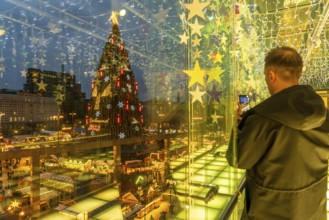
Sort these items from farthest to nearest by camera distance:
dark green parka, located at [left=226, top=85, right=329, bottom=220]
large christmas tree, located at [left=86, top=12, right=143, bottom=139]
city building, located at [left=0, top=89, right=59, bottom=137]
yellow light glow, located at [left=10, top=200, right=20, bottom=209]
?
large christmas tree, located at [left=86, top=12, right=143, bottom=139], yellow light glow, located at [left=10, top=200, right=20, bottom=209], city building, located at [left=0, top=89, right=59, bottom=137], dark green parka, located at [left=226, top=85, right=329, bottom=220]

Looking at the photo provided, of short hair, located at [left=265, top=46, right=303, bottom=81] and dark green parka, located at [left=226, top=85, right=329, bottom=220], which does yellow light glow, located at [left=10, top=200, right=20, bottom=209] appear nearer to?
dark green parka, located at [left=226, top=85, right=329, bottom=220]

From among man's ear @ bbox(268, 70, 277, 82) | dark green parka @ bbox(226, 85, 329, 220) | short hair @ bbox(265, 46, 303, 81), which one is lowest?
dark green parka @ bbox(226, 85, 329, 220)

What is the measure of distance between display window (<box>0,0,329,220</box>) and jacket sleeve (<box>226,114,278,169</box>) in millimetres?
912

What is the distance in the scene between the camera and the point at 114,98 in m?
5.35

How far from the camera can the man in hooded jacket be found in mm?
783

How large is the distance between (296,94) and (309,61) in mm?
6295

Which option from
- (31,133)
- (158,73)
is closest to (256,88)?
(158,73)

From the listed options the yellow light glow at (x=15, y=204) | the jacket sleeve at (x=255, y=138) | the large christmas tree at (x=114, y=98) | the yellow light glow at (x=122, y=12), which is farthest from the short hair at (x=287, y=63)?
the yellow light glow at (x=15, y=204)

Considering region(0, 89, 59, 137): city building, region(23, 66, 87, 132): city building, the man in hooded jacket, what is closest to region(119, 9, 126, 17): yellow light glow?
region(23, 66, 87, 132): city building

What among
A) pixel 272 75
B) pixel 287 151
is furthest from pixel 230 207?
pixel 272 75

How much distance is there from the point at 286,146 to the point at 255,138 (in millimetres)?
113

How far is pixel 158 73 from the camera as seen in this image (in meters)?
5.13

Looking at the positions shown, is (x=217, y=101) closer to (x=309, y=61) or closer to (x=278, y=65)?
(x=278, y=65)

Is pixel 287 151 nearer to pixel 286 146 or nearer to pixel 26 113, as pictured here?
pixel 286 146
